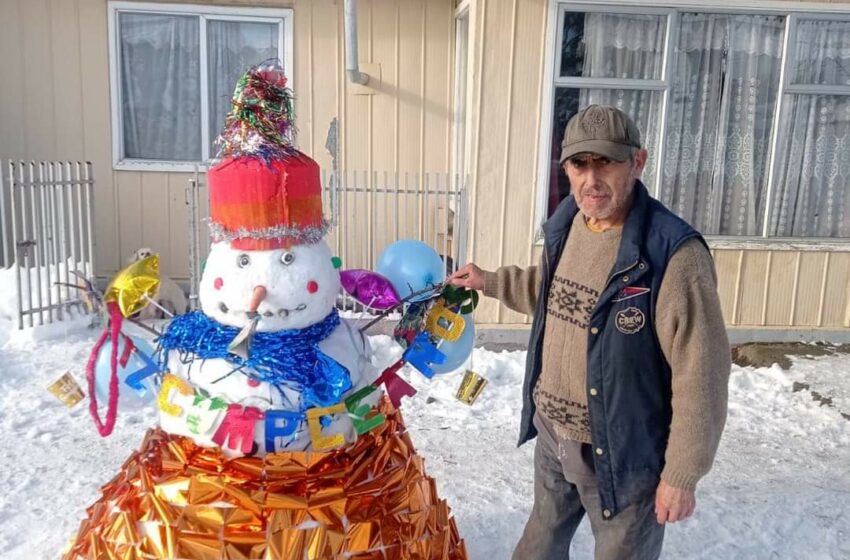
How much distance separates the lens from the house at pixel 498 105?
532 centimetres

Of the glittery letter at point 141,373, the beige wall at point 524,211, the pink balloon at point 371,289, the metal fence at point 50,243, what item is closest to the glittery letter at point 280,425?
the glittery letter at point 141,373

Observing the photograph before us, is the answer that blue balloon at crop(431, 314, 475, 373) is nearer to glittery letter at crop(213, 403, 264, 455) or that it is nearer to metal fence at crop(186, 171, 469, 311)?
glittery letter at crop(213, 403, 264, 455)

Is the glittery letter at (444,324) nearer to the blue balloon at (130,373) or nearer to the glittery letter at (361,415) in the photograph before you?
the glittery letter at (361,415)

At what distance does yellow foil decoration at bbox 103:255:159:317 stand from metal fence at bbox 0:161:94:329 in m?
3.81

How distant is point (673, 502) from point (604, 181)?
34.2 inches

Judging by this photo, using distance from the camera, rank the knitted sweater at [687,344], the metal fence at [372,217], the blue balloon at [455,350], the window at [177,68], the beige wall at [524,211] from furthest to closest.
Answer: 1. the window at [177,68]
2. the metal fence at [372,217]
3. the beige wall at [524,211]
4. the blue balloon at [455,350]
5. the knitted sweater at [687,344]

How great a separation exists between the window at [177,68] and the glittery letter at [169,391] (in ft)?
16.2

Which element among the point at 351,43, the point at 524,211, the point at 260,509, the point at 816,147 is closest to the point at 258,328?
the point at 260,509

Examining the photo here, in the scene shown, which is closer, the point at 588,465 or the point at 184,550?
the point at 184,550

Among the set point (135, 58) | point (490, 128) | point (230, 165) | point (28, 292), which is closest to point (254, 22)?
point (135, 58)

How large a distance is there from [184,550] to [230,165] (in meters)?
1.04

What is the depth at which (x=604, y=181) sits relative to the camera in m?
1.94

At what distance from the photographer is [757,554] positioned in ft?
9.86

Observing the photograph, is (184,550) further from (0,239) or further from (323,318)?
(0,239)
